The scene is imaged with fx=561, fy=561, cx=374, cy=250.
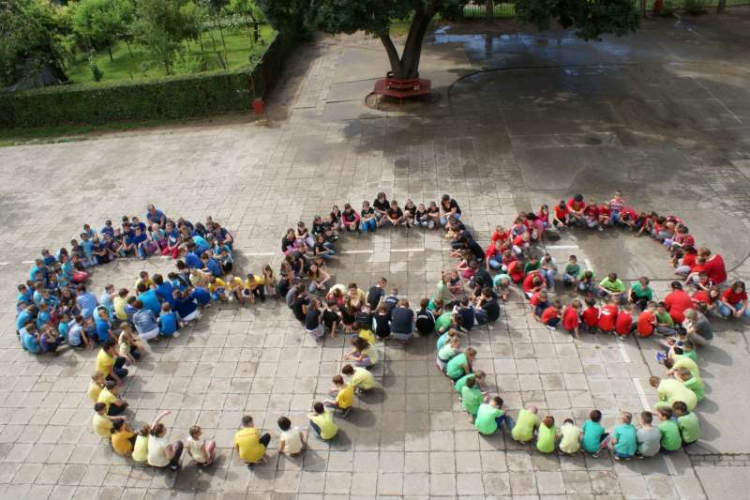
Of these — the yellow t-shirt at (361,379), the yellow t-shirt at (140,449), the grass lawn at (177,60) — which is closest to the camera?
the yellow t-shirt at (140,449)

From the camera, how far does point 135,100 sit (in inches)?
974

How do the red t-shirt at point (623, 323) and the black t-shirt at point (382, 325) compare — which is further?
the black t-shirt at point (382, 325)

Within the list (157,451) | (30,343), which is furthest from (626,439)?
(30,343)

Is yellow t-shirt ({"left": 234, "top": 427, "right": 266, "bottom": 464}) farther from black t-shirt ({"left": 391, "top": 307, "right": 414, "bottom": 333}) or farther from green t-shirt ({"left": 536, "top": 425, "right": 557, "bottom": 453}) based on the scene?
green t-shirt ({"left": 536, "top": 425, "right": 557, "bottom": 453})

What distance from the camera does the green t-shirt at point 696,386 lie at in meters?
10.4

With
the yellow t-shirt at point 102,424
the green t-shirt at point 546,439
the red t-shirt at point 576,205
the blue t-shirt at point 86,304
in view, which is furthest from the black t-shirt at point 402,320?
the blue t-shirt at point 86,304

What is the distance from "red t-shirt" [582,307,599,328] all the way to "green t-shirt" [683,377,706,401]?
2173 mm

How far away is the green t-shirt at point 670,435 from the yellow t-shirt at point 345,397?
216 inches

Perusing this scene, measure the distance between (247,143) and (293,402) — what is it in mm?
13525

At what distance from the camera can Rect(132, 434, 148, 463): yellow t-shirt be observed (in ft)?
33.0

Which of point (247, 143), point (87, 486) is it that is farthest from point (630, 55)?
point (87, 486)

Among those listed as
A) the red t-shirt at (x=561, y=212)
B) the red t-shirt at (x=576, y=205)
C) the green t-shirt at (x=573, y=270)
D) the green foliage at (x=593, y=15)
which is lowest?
the green t-shirt at (x=573, y=270)

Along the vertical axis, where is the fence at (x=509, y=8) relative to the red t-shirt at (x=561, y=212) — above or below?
above

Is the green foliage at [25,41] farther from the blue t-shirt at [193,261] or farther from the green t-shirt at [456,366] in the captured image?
the green t-shirt at [456,366]
